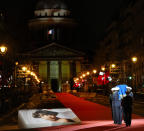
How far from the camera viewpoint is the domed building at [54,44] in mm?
129000

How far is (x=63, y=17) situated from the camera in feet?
484

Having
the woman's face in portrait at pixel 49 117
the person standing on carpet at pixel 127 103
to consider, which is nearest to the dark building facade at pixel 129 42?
the person standing on carpet at pixel 127 103

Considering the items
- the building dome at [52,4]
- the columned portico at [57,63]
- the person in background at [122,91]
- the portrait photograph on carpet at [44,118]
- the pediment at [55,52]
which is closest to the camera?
the portrait photograph on carpet at [44,118]

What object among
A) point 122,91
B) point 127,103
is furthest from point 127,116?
point 122,91

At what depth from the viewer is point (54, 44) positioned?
420 ft

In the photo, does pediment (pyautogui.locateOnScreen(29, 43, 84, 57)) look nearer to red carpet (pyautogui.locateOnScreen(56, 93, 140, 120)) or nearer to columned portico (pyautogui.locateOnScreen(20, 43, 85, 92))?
columned portico (pyautogui.locateOnScreen(20, 43, 85, 92))

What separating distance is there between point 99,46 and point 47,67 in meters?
19.7

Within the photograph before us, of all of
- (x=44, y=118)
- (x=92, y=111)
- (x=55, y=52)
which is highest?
(x=55, y=52)

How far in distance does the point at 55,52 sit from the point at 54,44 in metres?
3.02

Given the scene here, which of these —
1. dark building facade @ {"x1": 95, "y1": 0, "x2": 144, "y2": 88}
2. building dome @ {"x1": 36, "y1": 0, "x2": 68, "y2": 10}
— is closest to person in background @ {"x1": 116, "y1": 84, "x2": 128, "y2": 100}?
dark building facade @ {"x1": 95, "y1": 0, "x2": 144, "y2": 88}

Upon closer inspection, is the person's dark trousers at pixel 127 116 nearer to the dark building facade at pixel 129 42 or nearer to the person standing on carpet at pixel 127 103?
the person standing on carpet at pixel 127 103

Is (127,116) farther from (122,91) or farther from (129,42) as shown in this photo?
(129,42)

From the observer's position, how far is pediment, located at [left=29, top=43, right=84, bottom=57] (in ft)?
420

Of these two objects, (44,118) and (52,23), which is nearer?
(44,118)
